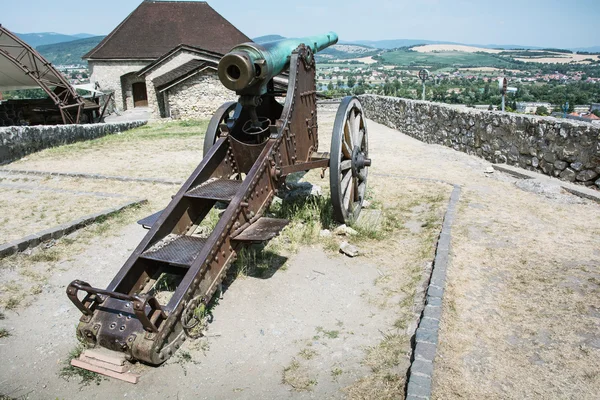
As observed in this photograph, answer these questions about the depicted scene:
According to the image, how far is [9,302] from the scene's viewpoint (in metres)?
3.71

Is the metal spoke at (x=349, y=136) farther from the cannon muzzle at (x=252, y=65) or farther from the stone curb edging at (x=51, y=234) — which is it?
the stone curb edging at (x=51, y=234)

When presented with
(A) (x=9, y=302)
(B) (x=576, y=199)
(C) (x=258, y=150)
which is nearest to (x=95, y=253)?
(A) (x=9, y=302)

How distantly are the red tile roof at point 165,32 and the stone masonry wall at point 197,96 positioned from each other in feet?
30.3

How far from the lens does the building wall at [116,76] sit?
28703 mm

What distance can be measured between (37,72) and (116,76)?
514 inches

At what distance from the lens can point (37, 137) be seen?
10805 mm

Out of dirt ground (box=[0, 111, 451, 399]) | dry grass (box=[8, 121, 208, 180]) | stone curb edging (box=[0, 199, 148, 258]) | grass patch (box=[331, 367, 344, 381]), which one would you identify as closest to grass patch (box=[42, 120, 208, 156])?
dry grass (box=[8, 121, 208, 180])

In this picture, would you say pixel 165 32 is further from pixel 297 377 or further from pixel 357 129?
pixel 297 377

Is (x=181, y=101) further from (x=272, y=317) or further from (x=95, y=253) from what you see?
(x=272, y=317)

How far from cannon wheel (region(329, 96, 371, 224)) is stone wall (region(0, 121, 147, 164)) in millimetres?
8053

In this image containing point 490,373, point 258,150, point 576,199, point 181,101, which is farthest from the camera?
point 181,101

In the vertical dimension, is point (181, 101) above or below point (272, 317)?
above

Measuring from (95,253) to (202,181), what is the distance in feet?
4.69

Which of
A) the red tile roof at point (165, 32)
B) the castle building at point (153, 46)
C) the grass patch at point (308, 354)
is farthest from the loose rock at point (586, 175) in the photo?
the red tile roof at point (165, 32)
